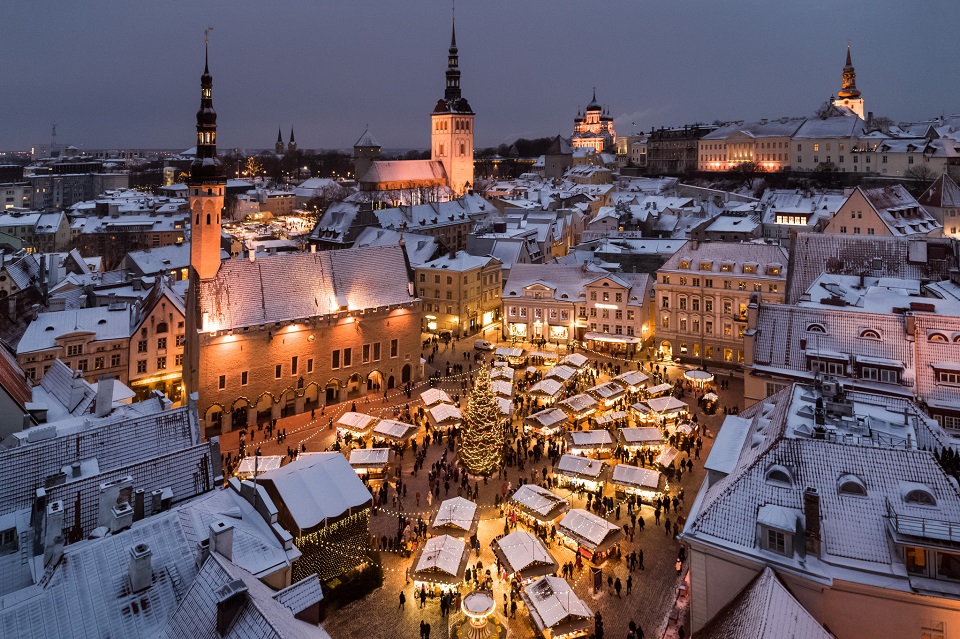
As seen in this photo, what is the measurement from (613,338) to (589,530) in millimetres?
28288

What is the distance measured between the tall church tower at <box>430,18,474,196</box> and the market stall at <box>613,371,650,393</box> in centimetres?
8383

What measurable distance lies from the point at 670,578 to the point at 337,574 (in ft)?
38.0

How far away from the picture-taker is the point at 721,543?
16.0 m

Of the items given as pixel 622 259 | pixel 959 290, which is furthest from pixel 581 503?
pixel 622 259

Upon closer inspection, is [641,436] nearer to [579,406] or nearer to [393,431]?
[579,406]

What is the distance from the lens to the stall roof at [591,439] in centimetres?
3191

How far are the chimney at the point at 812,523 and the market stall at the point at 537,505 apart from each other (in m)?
11.4

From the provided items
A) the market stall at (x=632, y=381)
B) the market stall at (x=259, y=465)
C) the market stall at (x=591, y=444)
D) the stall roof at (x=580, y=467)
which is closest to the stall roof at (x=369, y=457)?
the market stall at (x=259, y=465)

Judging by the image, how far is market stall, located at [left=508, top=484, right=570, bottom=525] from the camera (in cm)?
2545

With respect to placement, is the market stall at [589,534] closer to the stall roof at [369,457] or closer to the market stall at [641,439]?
the market stall at [641,439]

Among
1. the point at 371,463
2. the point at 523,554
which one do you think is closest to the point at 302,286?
the point at 371,463

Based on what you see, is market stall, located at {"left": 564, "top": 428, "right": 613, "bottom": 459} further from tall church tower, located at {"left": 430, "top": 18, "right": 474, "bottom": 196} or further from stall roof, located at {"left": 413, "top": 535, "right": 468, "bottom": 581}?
tall church tower, located at {"left": 430, "top": 18, "right": 474, "bottom": 196}

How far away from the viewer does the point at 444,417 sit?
35.8 metres

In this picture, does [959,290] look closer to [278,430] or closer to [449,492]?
[449,492]
